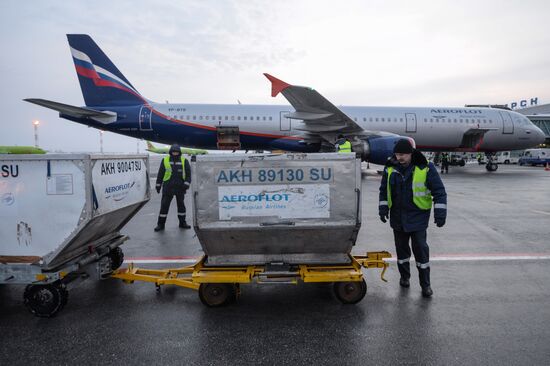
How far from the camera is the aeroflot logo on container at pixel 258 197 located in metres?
3.64

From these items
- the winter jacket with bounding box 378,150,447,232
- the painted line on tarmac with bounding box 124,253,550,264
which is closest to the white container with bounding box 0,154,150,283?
the painted line on tarmac with bounding box 124,253,550,264

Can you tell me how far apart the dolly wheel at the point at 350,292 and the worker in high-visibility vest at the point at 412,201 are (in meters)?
0.87

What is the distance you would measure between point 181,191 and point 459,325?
619cm

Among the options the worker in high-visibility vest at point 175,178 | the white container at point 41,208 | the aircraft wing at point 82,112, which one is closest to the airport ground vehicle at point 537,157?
the worker in high-visibility vest at point 175,178

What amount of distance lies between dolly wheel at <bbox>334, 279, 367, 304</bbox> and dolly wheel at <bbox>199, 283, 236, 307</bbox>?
1.29 metres

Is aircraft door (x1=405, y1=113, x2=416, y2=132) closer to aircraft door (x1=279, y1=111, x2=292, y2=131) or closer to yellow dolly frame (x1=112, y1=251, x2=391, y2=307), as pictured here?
aircraft door (x1=279, y1=111, x2=292, y2=131)

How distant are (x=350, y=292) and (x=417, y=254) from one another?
1.11m

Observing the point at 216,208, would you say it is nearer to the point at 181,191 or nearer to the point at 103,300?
the point at 103,300

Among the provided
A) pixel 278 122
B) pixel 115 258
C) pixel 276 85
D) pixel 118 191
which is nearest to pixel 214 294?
pixel 118 191

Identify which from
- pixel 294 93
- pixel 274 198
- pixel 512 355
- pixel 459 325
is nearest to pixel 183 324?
pixel 274 198

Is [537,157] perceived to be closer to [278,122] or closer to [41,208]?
[278,122]

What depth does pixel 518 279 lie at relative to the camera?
4516 millimetres

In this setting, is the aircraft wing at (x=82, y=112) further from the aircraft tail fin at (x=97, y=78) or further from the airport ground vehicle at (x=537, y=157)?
the airport ground vehicle at (x=537, y=157)

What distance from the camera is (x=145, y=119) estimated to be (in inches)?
677
